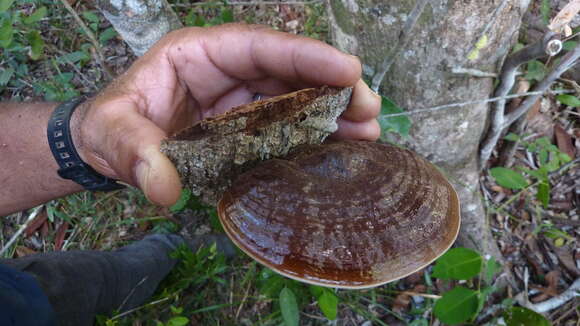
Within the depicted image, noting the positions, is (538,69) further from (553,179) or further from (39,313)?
(39,313)

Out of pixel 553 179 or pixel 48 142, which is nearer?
pixel 48 142

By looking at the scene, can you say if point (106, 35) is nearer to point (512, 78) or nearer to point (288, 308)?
point (288, 308)

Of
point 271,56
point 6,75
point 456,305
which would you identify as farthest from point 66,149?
point 456,305

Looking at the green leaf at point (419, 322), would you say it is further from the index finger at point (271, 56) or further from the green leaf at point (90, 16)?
the green leaf at point (90, 16)

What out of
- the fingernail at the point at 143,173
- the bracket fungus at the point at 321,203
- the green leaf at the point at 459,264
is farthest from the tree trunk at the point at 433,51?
the fingernail at the point at 143,173

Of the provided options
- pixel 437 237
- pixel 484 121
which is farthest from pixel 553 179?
pixel 437 237

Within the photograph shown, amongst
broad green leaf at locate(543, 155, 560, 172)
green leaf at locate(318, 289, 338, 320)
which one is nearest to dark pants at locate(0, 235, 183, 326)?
green leaf at locate(318, 289, 338, 320)
